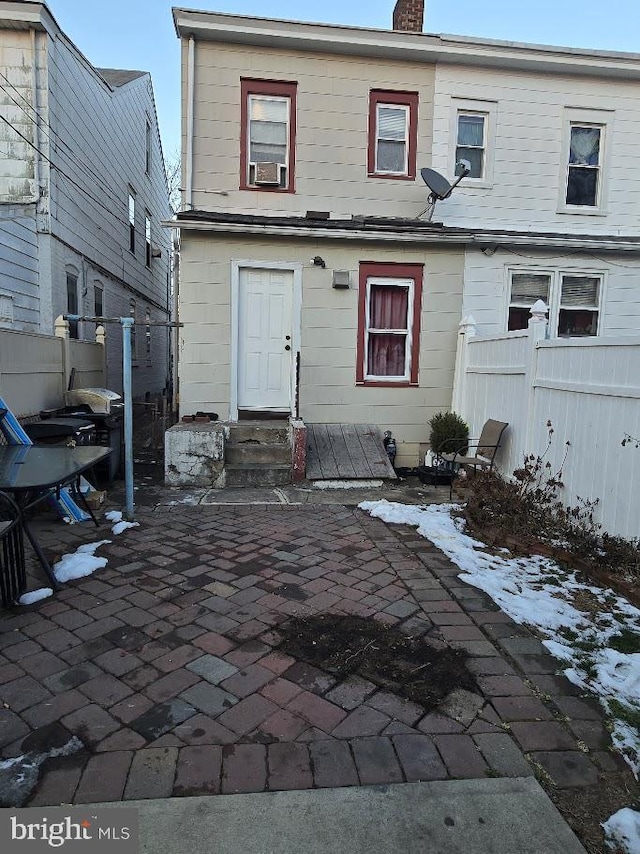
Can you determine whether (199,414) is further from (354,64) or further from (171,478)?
(354,64)

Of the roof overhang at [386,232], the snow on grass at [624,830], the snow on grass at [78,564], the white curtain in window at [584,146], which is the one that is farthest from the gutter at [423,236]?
the snow on grass at [624,830]

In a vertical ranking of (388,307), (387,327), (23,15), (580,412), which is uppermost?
(23,15)

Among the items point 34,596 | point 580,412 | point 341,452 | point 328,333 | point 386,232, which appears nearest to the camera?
point 34,596

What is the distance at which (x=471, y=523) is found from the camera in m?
4.91

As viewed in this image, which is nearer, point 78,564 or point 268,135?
point 78,564

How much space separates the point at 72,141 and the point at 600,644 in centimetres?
1071

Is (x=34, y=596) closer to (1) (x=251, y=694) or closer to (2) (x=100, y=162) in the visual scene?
(1) (x=251, y=694)

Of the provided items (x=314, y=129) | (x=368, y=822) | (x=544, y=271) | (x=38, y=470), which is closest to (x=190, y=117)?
(x=314, y=129)

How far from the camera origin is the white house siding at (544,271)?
26.5ft

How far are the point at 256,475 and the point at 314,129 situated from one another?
5.14m

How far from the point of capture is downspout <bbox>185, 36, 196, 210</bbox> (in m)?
7.31

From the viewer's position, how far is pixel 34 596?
10.9 feet

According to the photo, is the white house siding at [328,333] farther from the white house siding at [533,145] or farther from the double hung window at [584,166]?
the double hung window at [584,166]

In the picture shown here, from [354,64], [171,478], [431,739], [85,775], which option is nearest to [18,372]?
→ [171,478]
